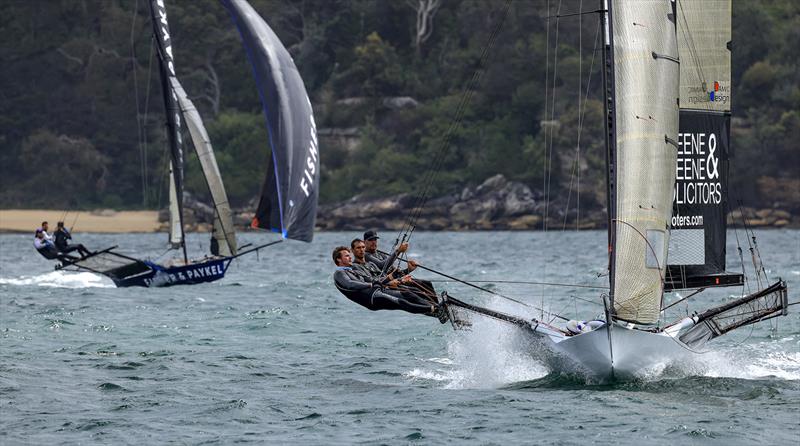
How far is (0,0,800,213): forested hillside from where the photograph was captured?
96.3m

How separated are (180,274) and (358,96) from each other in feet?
232

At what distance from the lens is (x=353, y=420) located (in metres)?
15.5

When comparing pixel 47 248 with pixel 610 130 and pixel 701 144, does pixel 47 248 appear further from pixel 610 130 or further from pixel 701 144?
pixel 610 130

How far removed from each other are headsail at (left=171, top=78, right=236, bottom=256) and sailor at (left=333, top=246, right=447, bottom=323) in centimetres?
1759

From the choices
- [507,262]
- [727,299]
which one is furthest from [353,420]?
[507,262]

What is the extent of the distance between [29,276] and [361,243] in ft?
89.0

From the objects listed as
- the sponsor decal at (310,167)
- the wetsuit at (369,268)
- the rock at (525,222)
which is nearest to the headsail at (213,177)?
the sponsor decal at (310,167)

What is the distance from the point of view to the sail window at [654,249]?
17078mm

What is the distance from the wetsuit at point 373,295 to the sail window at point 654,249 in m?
2.97

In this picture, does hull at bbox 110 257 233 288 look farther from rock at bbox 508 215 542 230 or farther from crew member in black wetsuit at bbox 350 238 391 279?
rock at bbox 508 215 542 230

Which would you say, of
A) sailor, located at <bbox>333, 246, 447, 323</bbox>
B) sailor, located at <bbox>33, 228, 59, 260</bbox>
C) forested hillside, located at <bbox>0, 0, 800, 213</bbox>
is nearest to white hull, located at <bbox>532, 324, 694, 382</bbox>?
sailor, located at <bbox>333, 246, 447, 323</bbox>

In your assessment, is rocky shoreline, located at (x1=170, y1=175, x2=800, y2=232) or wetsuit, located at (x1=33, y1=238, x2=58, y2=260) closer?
wetsuit, located at (x1=33, y1=238, x2=58, y2=260)

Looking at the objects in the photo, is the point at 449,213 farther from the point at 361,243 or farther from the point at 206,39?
the point at 361,243

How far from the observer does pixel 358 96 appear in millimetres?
105250
